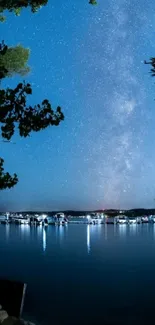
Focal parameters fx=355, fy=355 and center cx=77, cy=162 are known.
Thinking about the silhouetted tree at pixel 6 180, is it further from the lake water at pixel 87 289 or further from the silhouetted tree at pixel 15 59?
the lake water at pixel 87 289

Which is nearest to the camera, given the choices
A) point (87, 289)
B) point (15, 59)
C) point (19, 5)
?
point (19, 5)

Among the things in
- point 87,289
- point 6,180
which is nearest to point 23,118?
point 6,180

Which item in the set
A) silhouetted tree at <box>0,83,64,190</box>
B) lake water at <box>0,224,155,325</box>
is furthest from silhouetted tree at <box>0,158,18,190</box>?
lake water at <box>0,224,155,325</box>

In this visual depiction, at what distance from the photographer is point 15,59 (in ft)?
36.2

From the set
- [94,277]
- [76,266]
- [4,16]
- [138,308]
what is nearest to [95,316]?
[138,308]

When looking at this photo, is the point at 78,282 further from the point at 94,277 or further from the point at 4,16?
the point at 4,16

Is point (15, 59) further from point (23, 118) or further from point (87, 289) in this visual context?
point (87, 289)

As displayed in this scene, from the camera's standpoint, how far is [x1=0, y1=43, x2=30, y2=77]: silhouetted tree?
1088 cm

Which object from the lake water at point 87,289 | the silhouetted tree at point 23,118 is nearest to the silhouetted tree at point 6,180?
the silhouetted tree at point 23,118

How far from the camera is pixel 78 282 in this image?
40.9 metres

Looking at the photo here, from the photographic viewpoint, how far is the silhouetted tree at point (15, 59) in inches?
428

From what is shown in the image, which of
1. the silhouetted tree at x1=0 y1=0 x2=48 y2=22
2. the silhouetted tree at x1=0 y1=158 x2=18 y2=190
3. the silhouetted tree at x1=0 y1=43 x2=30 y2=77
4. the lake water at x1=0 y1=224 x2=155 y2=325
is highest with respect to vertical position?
the silhouetted tree at x1=0 y1=0 x2=48 y2=22

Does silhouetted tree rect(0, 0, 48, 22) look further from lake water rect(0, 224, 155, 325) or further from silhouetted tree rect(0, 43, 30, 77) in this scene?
lake water rect(0, 224, 155, 325)

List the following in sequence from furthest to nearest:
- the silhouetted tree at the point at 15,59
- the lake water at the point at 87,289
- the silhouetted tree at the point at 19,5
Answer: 1. the lake water at the point at 87,289
2. the silhouetted tree at the point at 15,59
3. the silhouetted tree at the point at 19,5
